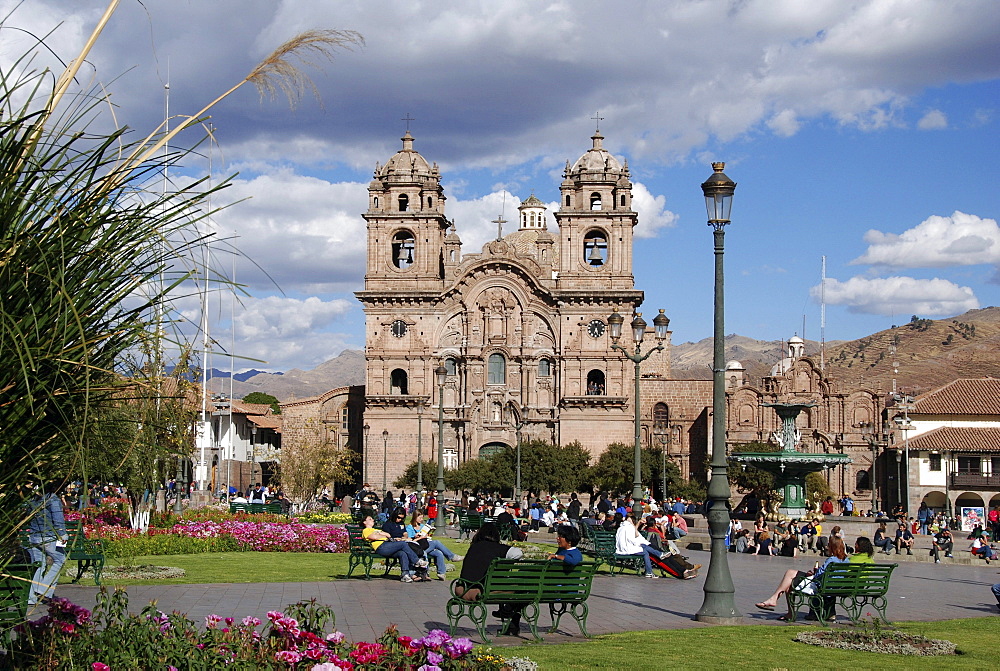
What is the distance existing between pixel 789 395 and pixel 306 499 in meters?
29.2

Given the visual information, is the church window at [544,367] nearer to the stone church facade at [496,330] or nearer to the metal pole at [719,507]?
the stone church facade at [496,330]

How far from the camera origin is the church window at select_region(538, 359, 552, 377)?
63.9 meters

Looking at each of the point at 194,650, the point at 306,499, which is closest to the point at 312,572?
the point at 194,650

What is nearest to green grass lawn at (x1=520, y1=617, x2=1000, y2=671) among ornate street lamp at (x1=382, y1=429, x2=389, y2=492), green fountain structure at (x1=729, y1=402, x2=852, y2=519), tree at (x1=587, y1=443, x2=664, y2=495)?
green fountain structure at (x1=729, y1=402, x2=852, y2=519)

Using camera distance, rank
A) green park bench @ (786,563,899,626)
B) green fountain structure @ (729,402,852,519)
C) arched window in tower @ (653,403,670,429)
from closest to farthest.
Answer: green park bench @ (786,563,899,626) < green fountain structure @ (729,402,852,519) < arched window in tower @ (653,403,670,429)

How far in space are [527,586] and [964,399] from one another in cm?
5898

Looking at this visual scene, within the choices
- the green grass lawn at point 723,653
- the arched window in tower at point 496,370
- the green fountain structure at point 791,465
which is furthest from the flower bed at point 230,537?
the arched window in tower at point 496,370

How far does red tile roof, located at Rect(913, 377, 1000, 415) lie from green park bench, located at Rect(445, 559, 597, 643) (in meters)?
57.0

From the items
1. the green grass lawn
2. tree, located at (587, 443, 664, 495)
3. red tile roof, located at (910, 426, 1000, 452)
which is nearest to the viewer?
the green grass lawn

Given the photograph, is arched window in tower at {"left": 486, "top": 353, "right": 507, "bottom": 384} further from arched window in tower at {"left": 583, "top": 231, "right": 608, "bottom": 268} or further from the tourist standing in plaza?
the tourist standing in plaza

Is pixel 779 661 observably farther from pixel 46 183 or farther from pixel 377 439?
pixel 377 439

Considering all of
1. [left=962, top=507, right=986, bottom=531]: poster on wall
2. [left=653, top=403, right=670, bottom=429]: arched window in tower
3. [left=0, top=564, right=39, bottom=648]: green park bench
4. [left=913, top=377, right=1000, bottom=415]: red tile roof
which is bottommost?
[left=962, top=507, right=986, bottom=531]: poster on wall

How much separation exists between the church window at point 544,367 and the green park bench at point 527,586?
5329 cm

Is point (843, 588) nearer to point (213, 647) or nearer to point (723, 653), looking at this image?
point (723, 653)
